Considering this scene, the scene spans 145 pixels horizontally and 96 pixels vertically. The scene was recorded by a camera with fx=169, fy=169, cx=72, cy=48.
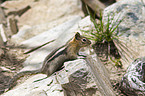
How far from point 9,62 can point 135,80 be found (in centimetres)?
283

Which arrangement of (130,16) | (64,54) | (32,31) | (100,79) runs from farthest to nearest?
(32,31) < (130,16) < (64,54) < (100,79)

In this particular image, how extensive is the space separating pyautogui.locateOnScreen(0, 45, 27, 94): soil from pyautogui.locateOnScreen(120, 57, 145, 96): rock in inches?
87.4

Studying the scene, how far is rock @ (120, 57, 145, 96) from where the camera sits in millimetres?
2678

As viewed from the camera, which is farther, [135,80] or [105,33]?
[105,33]

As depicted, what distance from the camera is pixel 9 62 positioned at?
158 inches

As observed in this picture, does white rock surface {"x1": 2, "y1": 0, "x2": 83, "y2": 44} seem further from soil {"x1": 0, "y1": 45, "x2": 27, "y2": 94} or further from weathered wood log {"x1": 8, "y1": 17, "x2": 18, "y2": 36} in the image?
soil {"x1": 0, "y1": 45, "x2": 27, "y2": 94}

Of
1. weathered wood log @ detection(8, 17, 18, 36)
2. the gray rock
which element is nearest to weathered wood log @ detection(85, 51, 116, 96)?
the gray rock

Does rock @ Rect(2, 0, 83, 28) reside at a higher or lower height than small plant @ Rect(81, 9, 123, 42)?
higher

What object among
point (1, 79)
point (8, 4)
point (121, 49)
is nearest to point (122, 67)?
point (121, 49)

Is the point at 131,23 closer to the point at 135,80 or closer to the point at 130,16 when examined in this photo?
the point at 130,16

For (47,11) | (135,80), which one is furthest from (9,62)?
(47,11)

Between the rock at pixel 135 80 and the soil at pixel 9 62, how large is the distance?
222cm

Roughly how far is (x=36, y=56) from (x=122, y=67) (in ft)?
6.85

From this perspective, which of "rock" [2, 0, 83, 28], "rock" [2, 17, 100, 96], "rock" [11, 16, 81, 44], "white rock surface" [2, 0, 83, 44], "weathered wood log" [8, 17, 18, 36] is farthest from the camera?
"rock" [2, 0, 83, 28]
